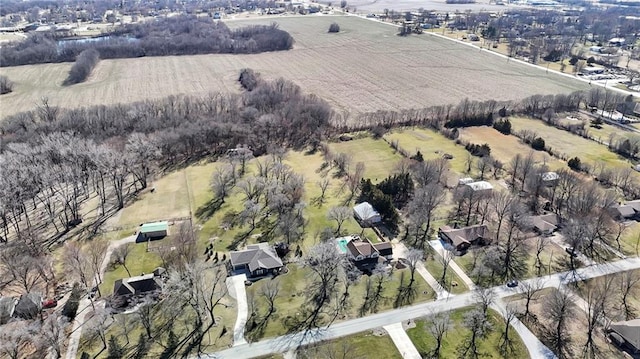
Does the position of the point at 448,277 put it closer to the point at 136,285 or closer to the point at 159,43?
the point at 136,285

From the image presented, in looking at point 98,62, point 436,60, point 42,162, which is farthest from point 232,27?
point 42,162

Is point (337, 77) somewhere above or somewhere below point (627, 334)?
above

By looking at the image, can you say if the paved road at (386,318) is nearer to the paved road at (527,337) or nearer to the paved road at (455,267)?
the paved road at (527,337)

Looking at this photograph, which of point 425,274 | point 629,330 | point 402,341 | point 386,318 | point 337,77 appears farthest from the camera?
point 337,77

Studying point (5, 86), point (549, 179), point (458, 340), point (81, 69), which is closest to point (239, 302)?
point (458, 340)

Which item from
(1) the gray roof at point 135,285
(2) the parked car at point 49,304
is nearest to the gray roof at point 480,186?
(1) the gray roof at point 135,285

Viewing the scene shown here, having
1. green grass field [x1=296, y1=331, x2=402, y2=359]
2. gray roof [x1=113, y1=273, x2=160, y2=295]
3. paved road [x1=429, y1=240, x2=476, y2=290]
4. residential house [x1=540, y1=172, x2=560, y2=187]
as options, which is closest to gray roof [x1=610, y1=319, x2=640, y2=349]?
paved road [x1=429, y1=240, x2=476, y2=290]
